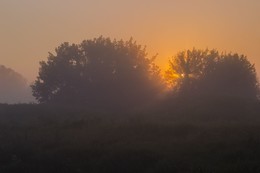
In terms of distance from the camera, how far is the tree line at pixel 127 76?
6238 centimetres

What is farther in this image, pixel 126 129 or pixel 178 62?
pixel 178 62

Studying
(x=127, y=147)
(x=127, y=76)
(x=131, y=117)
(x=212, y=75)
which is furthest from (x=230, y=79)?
(x=127, y=147)

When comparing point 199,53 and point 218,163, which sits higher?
point 199,53

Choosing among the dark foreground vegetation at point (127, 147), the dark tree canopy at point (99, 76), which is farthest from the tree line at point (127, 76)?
the dark foreground vegetation at point (127, 147)

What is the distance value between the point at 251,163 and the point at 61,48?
55.0 m

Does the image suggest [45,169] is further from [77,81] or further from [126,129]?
[77,81]

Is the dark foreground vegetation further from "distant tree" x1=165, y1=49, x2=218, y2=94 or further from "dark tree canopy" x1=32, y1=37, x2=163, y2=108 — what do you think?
"distant tree" x1=165, y1=49, x2=218, y2=94

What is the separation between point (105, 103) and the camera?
200 feet

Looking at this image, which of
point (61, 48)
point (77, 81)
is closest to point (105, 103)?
point (77, 81)

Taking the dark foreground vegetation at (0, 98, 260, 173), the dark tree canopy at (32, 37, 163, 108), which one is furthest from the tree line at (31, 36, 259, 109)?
the dark foreground vegetation at (0, 98, 260, 173)

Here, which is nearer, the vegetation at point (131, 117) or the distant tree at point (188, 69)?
the vegetation at point (131, 117)

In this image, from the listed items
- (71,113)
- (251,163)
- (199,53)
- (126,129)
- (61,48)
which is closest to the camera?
(251,163)

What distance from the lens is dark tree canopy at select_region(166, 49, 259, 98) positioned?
71000 millimetres

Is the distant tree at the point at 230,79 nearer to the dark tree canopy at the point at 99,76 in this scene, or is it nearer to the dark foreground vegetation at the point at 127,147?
the dark tree canopy at the point at 99,76
